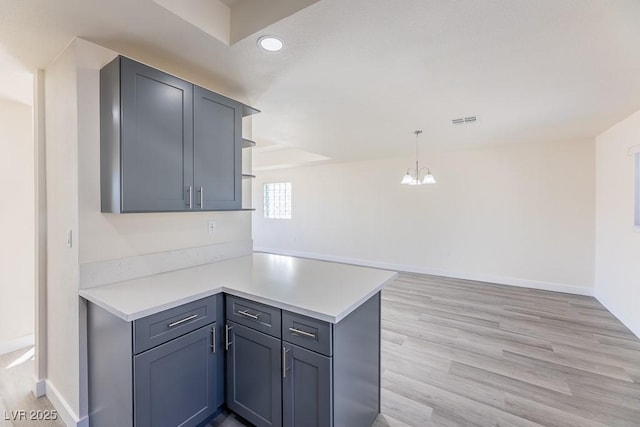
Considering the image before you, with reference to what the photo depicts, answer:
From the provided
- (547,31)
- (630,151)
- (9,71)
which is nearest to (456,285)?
(630,151)

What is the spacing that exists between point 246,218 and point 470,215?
4.27 m

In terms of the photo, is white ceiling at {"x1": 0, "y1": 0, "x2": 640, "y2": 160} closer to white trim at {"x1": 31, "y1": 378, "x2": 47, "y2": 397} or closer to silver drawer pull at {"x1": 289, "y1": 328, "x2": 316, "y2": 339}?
silver drawer pull at {"x1": 289, "y1": 328, "x2": 316, "y2": 339}

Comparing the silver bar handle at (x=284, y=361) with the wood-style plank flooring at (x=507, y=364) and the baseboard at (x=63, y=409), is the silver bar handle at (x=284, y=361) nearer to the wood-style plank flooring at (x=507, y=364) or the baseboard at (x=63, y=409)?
the wood-style plank flooring at (x=507, y=364)

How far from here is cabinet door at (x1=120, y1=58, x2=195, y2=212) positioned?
1.64m

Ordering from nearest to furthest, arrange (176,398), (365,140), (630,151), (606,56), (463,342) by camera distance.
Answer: (176,398) < (606,56) < (463,342) < (630,151) < (365,140)

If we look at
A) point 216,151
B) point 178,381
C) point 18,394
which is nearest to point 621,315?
point 178,381

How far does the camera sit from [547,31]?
1649 millimetres

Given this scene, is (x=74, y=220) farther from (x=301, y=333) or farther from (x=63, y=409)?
(x=301, y=333)

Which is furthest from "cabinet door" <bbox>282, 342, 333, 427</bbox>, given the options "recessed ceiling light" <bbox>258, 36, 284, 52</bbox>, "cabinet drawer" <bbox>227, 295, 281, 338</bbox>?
"recessed ceiling light" <bbox>258, 36, 284, 52</bbox>

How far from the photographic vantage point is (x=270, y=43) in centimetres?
176

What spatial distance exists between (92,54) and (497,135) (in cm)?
469

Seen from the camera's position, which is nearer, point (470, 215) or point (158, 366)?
point (158, 366)

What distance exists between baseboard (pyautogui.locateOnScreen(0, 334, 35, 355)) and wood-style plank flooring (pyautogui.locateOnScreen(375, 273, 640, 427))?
336 cm

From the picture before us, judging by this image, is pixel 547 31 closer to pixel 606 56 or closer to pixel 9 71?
pixel 606 56
